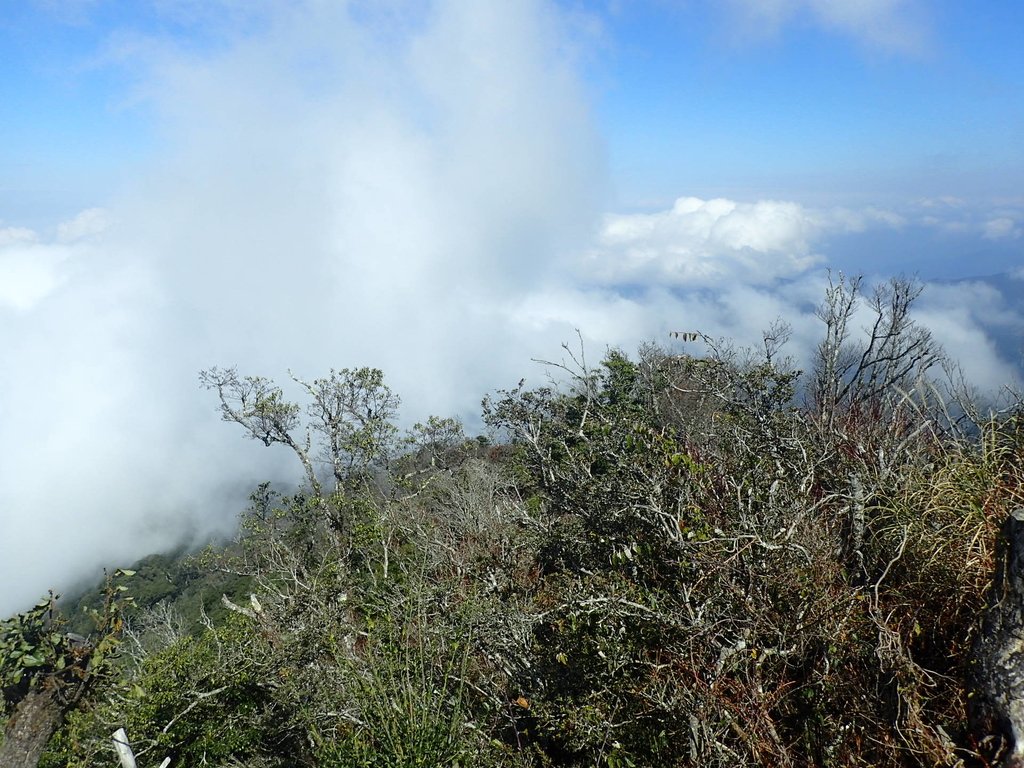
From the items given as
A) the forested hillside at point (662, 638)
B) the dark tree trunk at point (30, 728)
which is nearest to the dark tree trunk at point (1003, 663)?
the forested hillside at point (662, 638)

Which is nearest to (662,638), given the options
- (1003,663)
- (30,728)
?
Answer: (1003,663)

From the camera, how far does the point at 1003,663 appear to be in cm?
332

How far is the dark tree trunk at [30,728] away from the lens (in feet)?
17.1

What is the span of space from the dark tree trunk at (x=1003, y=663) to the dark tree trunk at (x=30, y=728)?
705 centimetres

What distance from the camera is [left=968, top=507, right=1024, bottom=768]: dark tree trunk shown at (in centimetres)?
317

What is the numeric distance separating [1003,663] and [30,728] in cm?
732

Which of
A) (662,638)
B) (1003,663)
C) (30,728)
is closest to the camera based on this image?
(1003,663)

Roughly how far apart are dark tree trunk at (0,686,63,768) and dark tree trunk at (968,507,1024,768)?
7.05 meters

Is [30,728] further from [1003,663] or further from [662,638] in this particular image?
[1003,663]

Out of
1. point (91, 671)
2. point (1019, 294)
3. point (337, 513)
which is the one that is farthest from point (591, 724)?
point (1019, 294)

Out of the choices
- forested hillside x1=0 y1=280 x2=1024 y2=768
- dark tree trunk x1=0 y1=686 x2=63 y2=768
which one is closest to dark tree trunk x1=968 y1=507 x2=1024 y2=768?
forested hillside x1=0 y1=280 x2=1024 y2=768

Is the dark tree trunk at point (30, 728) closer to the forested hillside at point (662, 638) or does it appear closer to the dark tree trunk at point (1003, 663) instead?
the forested hillside at point (662, 638)

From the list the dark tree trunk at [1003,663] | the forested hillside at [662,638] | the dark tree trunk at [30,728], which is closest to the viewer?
the dark tree trunk at [1003,663]

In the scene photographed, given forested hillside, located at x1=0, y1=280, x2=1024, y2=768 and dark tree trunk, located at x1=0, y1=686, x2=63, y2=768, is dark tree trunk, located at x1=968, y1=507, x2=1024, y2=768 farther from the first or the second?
dark tree trunk, located at x1=0, y1=686, x2=63, y2=768
